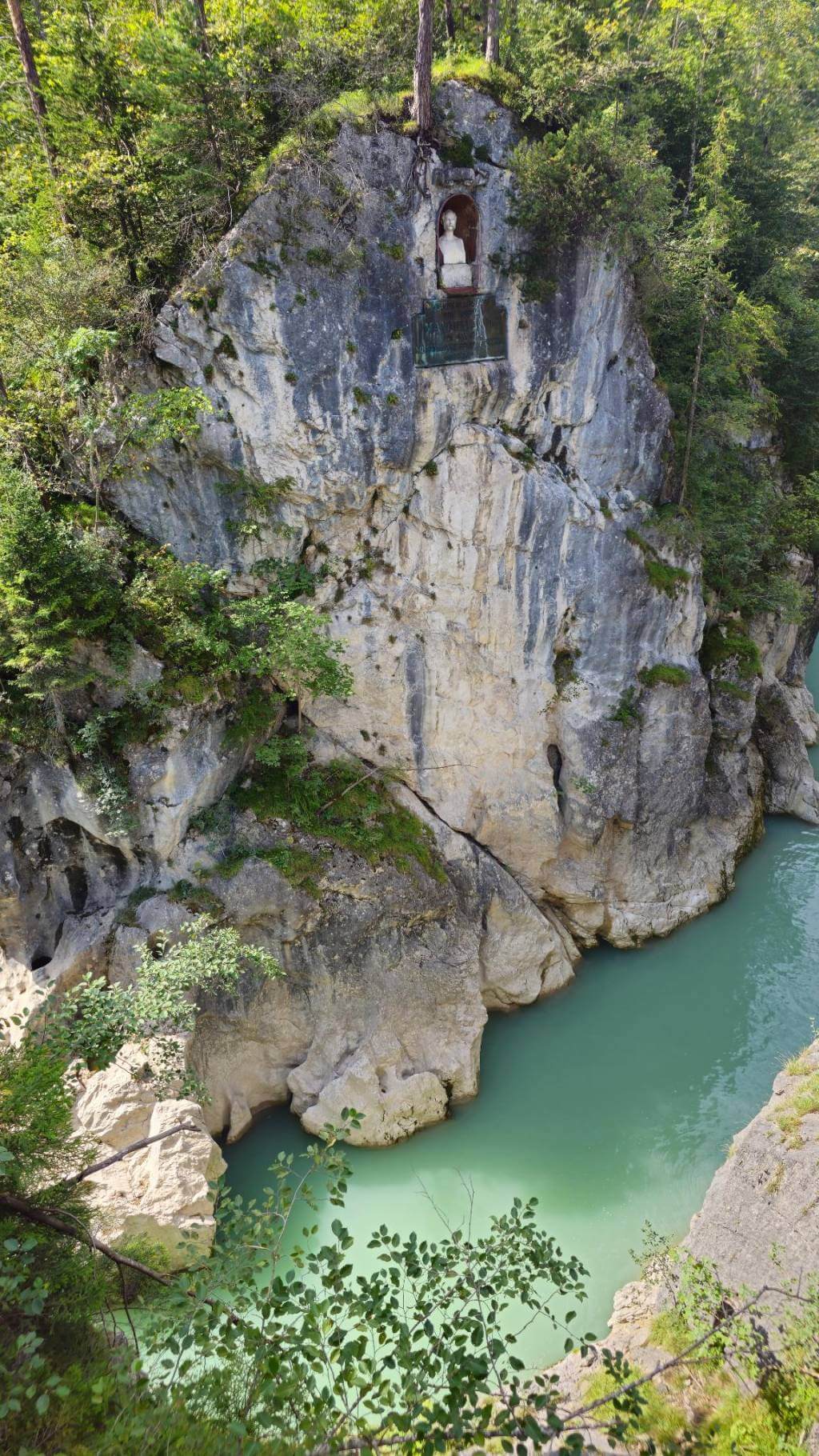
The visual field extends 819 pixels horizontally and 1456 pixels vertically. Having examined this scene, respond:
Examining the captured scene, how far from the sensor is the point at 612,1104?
9.94 meters

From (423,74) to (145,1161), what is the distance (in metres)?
14.0

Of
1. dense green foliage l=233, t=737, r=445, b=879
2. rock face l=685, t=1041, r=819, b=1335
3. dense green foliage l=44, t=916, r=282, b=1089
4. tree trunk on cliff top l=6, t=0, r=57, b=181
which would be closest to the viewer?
rock face l=685, t=1041, r=819, b=1335

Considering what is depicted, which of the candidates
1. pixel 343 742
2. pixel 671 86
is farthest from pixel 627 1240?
pixel 671 86

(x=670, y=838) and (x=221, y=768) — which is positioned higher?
(x=221, y=768)

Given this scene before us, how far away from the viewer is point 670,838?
41.6ft

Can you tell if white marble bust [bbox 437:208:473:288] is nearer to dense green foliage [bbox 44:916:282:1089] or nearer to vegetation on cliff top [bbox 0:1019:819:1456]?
dense green foliage [bbox 44:916:282:1089]

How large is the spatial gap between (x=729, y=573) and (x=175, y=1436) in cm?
1484

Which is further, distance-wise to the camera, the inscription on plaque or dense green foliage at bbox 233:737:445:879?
dense green foliage at bbox 233:737:445:879

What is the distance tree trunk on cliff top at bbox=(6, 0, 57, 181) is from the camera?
9.07 meters

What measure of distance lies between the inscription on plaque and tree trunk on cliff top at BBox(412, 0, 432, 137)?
7.03ft

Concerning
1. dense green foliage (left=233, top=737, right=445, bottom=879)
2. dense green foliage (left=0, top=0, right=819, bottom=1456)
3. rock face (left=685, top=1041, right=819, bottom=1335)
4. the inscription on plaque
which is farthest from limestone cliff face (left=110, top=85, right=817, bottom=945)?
rock face (left=685, top=1041, right=819, bottom=1335)

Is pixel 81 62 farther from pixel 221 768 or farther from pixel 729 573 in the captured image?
pixel 729 573

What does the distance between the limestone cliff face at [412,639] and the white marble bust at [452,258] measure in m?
0.19

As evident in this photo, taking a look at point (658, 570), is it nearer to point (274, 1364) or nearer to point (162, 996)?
point (162, 996)
